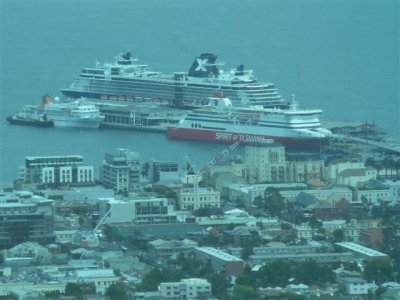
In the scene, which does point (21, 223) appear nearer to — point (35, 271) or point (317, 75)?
point (35, 271)

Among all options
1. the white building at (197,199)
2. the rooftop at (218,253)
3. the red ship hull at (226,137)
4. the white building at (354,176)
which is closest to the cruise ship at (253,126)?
the red ship hull at (226,137)

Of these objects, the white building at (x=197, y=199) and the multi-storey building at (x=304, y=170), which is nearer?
the white building at (x=197, y=199)

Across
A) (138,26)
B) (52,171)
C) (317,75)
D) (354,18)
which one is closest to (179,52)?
(317,75)

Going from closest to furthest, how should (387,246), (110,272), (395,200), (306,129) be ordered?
(110,272) → (387,246) → (395,200) → (306,129)

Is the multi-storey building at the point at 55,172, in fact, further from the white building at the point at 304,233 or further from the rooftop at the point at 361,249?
the rooftop at the point at 361,249

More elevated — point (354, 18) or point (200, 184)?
point (354, 18)
